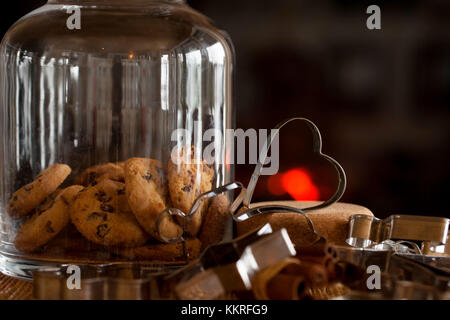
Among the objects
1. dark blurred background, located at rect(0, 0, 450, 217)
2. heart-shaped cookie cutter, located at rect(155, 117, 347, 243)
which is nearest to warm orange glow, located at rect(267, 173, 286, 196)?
dark blurred background, located at rect(0, 0, 450, 217)

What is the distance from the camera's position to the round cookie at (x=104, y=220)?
19.7 inches

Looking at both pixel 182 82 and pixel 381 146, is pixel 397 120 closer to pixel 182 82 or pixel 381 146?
pixel 381 146

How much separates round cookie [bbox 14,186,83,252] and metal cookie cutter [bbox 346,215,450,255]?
249 millimetres

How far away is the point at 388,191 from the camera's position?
60.9 inches

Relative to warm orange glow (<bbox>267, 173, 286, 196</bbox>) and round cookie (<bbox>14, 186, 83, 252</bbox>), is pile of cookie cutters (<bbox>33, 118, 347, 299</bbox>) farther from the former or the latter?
warm orange glow (<bbox>267, 173, 286, 196</bbox>)

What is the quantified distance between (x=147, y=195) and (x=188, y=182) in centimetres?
4

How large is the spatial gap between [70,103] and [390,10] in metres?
1.19

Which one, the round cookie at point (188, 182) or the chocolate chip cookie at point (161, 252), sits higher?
the round cookie at point (188, 182)

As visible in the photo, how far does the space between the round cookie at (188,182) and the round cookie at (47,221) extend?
8 cm

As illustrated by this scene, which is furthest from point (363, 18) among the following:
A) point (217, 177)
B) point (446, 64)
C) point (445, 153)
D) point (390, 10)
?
point (217, 177)

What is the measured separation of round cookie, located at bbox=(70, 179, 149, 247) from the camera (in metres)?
0.50

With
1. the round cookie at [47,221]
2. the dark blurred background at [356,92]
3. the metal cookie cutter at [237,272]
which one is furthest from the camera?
the dark blurred background at [356,92]

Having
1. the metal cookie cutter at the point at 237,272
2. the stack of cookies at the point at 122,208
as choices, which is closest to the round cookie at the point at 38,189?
the stack of cookies at the point at 122,208

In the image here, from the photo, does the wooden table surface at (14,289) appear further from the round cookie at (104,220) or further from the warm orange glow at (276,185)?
the warm orange glow at (276,185)
